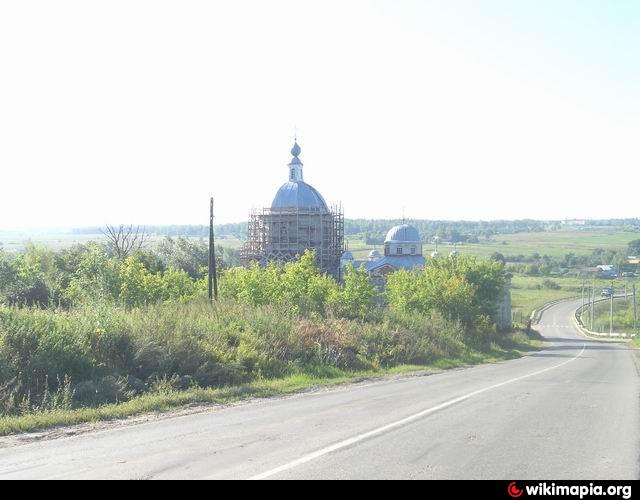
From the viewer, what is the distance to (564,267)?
545 feet

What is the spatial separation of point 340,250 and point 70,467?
212 ft

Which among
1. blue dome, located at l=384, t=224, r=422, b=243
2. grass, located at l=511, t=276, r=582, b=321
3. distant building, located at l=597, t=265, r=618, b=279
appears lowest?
grass, located at l=511, t=276, r=582, b=321

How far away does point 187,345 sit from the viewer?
55.0 ft

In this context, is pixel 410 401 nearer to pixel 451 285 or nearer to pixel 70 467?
pixel 70 467

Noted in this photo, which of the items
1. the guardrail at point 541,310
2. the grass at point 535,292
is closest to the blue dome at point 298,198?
the guardrail at point 541,310

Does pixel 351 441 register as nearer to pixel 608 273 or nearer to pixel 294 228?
pixel 294 228

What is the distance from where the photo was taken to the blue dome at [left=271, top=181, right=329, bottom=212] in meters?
67.9

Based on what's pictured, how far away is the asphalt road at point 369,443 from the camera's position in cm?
761

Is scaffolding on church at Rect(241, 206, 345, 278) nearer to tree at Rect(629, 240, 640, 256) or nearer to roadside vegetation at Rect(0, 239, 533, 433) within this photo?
roadside vegetation at Rect(0, 239, 533, 433)

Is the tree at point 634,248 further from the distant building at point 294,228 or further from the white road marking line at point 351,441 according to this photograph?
the white road marking line at point 351,441

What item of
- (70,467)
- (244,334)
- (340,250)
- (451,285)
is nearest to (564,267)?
(340,250)
